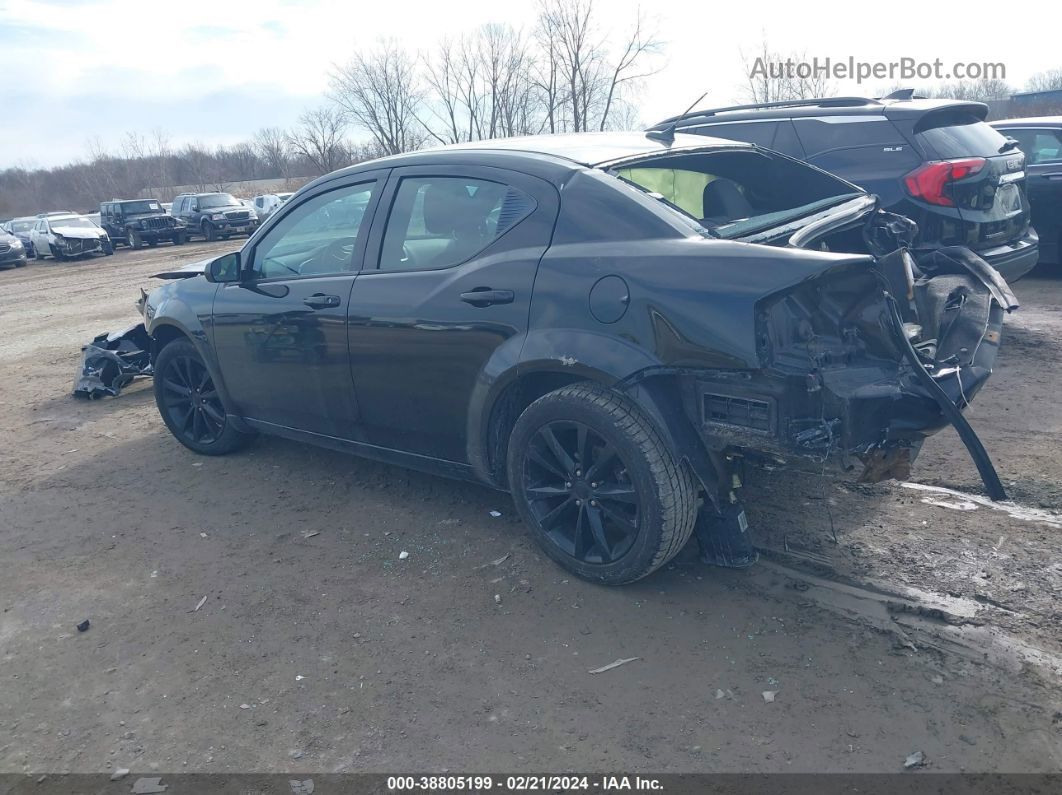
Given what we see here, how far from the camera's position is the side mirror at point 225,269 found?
4969mm

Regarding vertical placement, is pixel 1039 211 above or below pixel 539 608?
above

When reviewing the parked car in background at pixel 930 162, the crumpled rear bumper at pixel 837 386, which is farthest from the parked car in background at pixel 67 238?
the crumpled rear bumper at pixel 837 386

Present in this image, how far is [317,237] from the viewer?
4.68 metres

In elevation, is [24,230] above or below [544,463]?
above

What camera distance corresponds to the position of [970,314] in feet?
12.3

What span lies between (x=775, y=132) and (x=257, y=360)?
4456 millimetres

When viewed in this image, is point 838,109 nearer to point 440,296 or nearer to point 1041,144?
point 1041,144

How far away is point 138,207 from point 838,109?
94.5ft

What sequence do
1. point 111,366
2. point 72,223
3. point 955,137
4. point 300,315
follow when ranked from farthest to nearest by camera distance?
point 72,223
point 111,366
point 955,137
point 300,315

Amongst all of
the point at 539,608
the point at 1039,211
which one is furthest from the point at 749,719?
the point at 1039,211

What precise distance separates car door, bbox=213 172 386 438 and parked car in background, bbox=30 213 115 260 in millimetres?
25800

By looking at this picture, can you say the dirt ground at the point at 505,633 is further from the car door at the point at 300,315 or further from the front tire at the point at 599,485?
the car door at the point at 300,315

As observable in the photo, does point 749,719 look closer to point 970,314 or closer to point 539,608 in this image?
point 539,608

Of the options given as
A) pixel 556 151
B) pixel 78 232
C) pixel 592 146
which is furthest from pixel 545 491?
pixel 78 232
